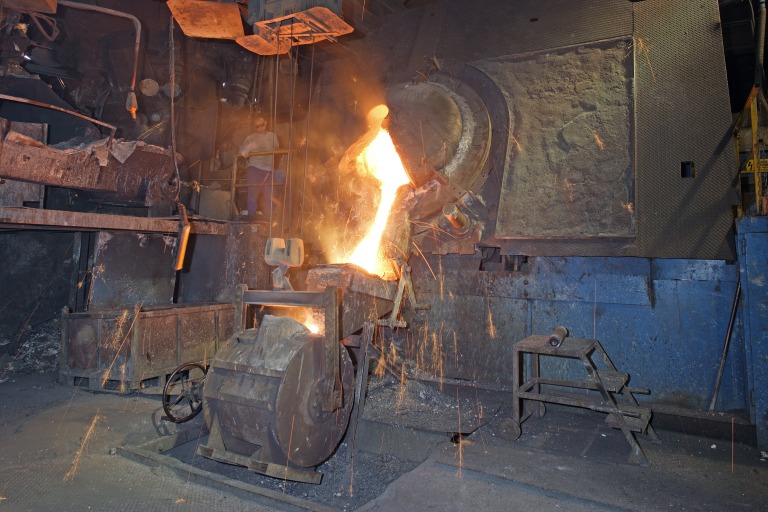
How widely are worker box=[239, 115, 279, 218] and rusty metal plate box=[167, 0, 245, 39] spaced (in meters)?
2.61

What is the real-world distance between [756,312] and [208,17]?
6.29 metres

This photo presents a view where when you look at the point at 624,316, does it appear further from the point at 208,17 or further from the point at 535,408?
the point at 208,17

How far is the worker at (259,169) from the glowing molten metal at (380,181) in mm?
2262

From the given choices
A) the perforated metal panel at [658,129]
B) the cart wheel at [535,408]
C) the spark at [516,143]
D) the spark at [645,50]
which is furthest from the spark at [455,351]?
the spark at [645,50]

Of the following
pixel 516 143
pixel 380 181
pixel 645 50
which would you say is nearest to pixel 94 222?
pixel 380 181

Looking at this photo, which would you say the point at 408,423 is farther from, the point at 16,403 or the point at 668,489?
the point at 16,403

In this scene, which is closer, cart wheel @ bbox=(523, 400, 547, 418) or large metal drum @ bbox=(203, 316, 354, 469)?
large metal drum @ bbox=(203, 316, 354, 469)

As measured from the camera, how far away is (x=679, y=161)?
467cm

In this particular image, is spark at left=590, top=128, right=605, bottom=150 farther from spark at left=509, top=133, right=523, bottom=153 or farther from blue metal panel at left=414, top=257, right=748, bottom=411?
blue metal panel at left=414, top=257, right=748, bottom=411

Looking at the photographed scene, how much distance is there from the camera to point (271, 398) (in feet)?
10.7

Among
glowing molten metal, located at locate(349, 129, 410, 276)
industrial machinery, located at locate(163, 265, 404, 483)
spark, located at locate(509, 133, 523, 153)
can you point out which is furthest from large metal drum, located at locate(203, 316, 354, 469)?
spark, located at locate(509, 133, 523, 153)

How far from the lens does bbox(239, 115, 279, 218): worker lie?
26.8 feet

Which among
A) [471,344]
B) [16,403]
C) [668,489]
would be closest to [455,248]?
[471,344]

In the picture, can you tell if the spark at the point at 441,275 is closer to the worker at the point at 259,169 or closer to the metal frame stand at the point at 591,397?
the metal frame stand at the point at 591,397
